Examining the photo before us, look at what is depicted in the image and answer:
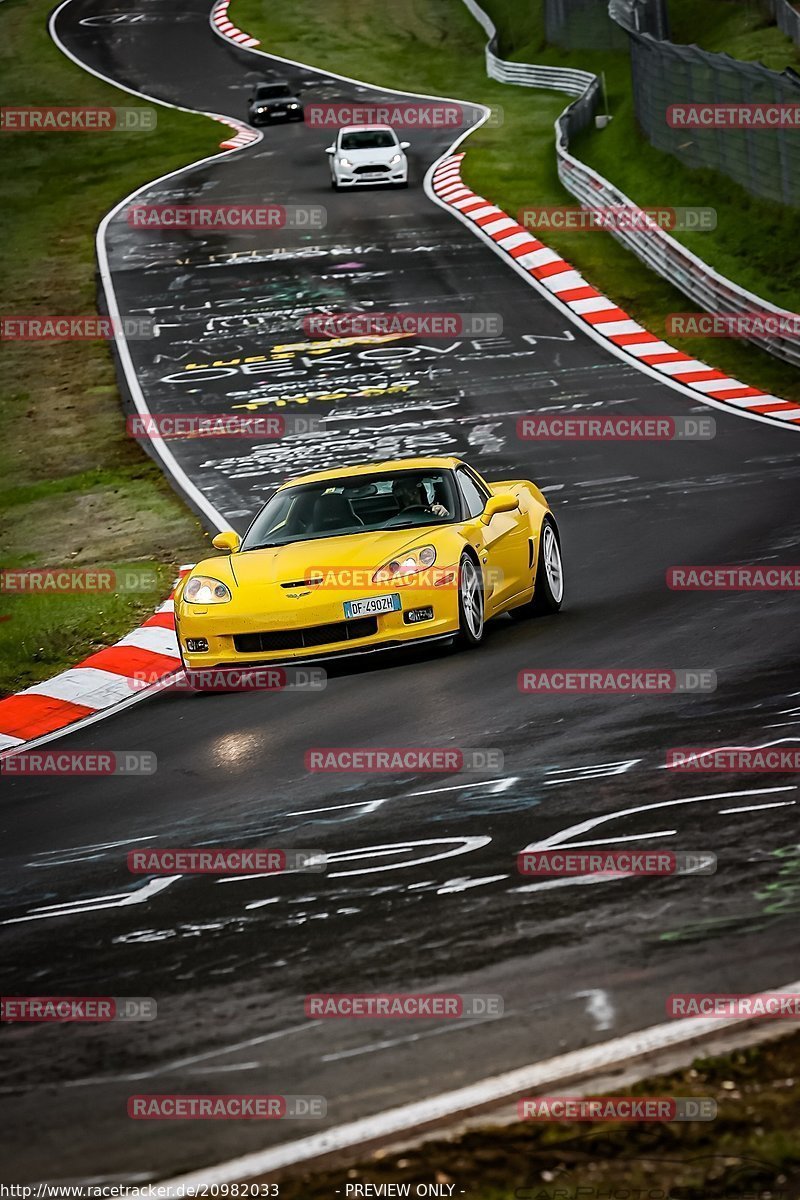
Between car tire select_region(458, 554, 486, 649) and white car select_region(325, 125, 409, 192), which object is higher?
white car select_region(325, 125, 409, 192)

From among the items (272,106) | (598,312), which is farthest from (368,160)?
(272,106)

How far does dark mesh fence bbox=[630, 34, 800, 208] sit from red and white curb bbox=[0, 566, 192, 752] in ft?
49.1

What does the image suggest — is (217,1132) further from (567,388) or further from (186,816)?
(567,388)

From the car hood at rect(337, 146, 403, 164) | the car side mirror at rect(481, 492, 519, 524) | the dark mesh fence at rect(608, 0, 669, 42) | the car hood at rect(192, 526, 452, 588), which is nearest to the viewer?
the car hood at rect(192, 526, 452, 588)

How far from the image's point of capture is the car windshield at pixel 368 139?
3681 cm

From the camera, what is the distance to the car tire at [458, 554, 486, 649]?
11046mm

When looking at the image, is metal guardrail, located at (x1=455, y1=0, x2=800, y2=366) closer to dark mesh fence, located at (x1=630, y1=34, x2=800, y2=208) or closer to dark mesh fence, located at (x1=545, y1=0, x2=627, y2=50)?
dark mesh fence, located at (x1=630, y1=34, x2=800, y2=208)

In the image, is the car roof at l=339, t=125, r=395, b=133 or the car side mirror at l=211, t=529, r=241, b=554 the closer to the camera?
the car side mirror at l=211, t=529, r=241, b=554

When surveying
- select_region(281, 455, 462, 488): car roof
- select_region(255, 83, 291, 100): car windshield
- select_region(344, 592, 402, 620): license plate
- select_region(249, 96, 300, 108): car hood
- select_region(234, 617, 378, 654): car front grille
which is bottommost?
select_region(234, 617, 378, 654): car front grille

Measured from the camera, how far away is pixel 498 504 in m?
11.7

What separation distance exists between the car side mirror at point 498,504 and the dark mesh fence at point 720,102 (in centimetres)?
1420

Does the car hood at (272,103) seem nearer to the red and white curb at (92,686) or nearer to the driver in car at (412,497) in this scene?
the red and white curb at (92,686)

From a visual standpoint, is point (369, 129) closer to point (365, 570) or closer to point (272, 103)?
point (272, 103)

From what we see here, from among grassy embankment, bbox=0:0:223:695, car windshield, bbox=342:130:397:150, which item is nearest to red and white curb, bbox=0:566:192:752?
grassy embankment, bbox=0:0:223:695
